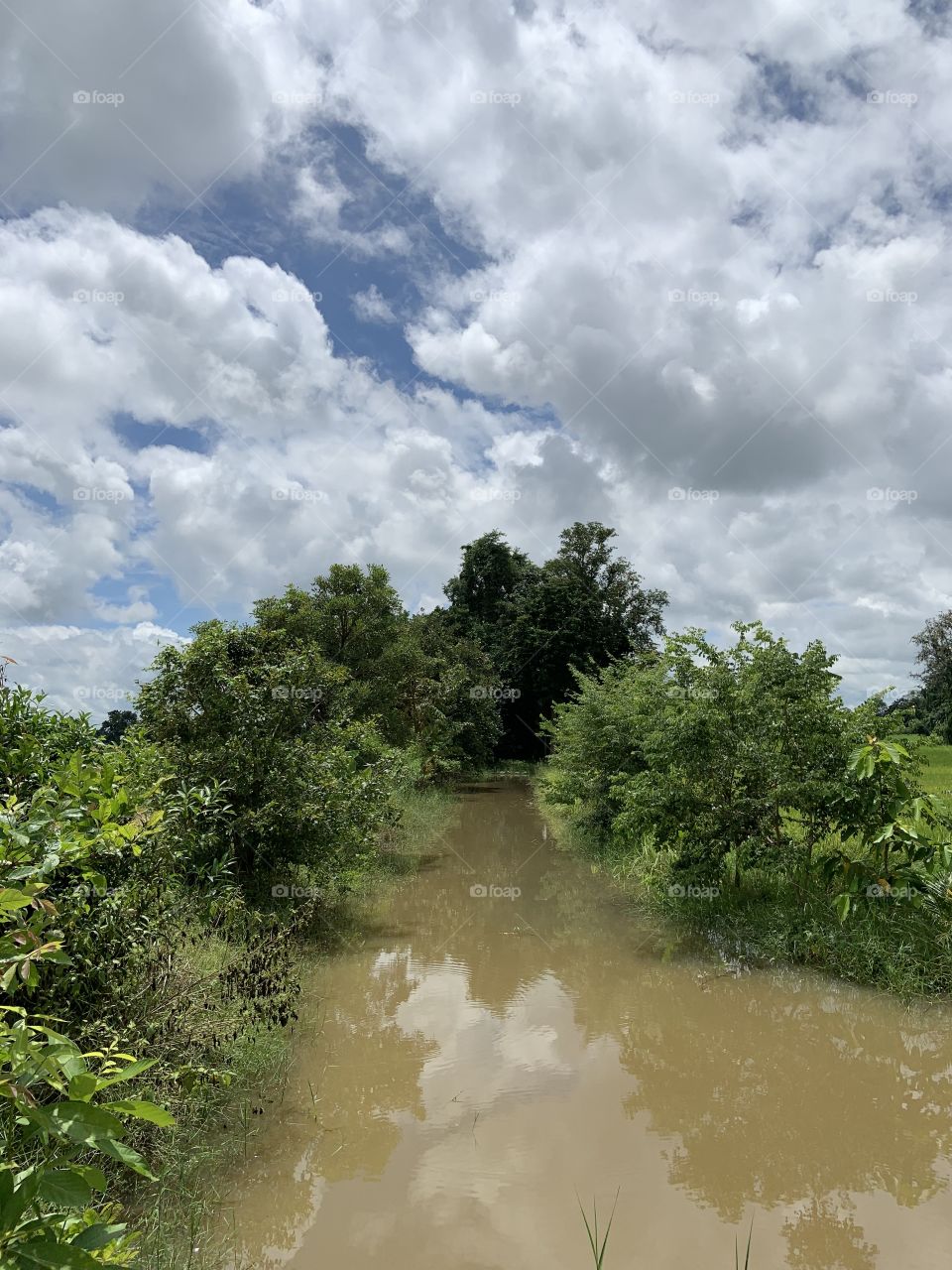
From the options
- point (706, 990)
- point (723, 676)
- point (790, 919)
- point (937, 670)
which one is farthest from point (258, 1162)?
point (937, 670)

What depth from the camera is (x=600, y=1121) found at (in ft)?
17.9

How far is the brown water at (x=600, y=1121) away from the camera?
4160mm

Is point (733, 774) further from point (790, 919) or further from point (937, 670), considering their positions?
point (937, 670)

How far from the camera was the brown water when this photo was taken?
416 centimetres

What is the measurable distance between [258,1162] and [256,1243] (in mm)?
746

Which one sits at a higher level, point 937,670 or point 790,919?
point 937,670

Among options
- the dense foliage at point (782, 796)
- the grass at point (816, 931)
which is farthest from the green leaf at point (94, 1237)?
the grass at point (816, 931)

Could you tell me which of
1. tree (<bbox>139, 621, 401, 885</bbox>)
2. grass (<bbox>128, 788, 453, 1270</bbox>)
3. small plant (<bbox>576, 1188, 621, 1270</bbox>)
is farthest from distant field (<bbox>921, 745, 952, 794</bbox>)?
grass (<bbox>128, 788, 453, 1270</bbox>)

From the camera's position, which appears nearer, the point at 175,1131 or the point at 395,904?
the point at 175,1131

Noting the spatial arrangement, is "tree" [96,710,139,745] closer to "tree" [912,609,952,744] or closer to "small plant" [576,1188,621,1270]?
"small plant" [576,1188,621,1270]

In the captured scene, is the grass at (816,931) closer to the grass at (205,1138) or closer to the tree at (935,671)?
the grass at (205,1138)

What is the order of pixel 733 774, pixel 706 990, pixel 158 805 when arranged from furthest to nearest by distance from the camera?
pixel 733 774 → pixel 706 990 → pixel 158 805

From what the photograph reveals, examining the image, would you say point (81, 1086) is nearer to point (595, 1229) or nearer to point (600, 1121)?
point (595, 1229)

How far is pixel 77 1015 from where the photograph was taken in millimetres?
4418
